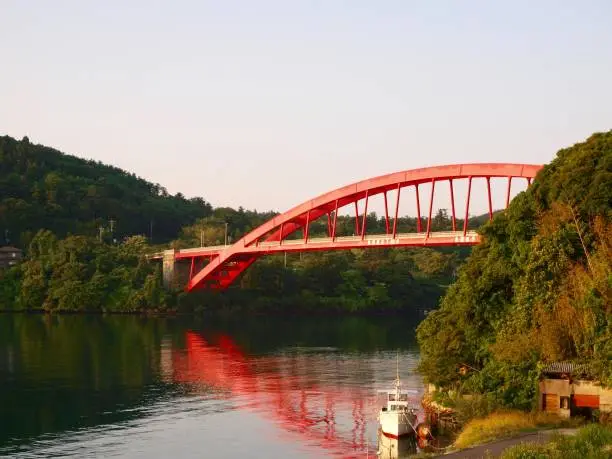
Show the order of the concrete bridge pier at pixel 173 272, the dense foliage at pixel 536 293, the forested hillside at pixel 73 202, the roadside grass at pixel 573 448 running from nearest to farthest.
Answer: the roadside grass at pixel 573 448
the dense foliage at pixel 536 293
the concrete bridge pier at pixel 173 272
the forested hillside at pixel 73 202

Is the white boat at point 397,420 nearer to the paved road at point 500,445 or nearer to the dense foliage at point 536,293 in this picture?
the dense foliage at point 536,293

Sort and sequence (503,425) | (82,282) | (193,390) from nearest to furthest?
(503,425), (193,390), (82,282)

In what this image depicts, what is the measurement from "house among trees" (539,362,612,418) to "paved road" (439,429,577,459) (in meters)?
2.62

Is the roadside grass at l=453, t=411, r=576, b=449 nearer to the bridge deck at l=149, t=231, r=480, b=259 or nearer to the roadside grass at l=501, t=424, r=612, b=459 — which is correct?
the roadside grass at l=501, t=424, r=612, b=459

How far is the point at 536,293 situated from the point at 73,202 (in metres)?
96.4

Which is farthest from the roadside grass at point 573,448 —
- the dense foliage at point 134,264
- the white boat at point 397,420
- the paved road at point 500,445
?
the dense foliage at point 134,264

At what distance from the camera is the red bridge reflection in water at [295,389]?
3356cm

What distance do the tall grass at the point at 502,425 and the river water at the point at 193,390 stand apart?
3358mm

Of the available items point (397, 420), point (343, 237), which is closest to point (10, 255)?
point (343, 237)

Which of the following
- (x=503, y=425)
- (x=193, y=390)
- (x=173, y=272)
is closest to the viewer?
(x=503, y=425)

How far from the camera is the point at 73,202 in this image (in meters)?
122

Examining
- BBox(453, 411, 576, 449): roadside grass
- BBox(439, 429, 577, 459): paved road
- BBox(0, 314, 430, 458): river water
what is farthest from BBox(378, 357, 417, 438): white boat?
BBox(439, 429, 577, 459): paved road

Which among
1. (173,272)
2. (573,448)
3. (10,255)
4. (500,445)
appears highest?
(10,255)

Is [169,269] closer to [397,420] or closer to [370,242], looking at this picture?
[370,242]
